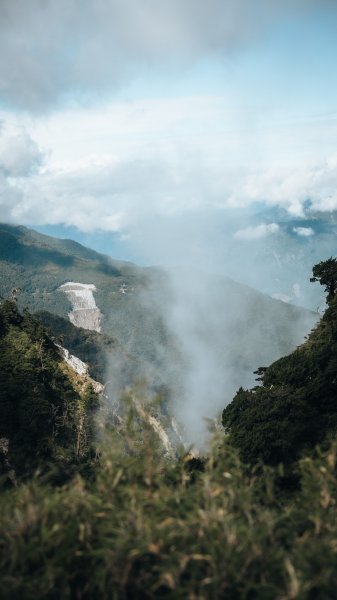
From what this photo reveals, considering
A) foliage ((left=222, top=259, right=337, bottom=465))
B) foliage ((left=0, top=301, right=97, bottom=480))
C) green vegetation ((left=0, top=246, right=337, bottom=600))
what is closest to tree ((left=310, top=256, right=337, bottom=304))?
foliage ((left=222, top=259, right=337, bottom=465))

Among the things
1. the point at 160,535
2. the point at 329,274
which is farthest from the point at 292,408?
the point at 160,535

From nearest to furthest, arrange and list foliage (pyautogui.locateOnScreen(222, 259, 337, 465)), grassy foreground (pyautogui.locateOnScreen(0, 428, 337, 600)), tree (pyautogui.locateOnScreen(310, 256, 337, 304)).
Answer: grassy foreground (pyautogui.locateOnScreen(0, 428, 337, 600)) → foliage (pyautogui.locateOnScreen(222, 259, 337, 465)) → tree (pyautogui.locateOnScreen(310, 256, 337, 304))

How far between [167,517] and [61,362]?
7562 cm

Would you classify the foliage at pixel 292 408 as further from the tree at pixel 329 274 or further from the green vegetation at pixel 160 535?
the green vegetation at pixel 160 535

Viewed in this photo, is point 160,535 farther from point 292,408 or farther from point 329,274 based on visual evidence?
point 329,274

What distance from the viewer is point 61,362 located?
82438 mm

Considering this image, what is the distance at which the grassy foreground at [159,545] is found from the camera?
8.41 meters

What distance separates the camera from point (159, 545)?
8.73 m

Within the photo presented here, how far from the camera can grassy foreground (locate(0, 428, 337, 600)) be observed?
841 cm

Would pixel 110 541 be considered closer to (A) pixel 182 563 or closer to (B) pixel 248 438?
(A) pixel 182 563

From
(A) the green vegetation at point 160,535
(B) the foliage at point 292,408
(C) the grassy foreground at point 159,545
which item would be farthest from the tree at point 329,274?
(C) the grassy foreground at point 159,545

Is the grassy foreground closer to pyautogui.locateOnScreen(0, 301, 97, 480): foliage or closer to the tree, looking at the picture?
pyautogui.locateOnScreen(0, 301, 97, 480): foliage

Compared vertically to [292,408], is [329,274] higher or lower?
higher

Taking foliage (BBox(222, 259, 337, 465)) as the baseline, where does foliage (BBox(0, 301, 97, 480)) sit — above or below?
above
